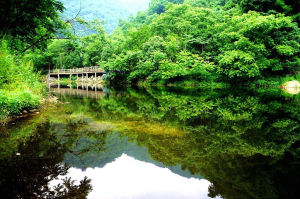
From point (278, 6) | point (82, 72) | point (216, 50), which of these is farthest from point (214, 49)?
point (82, 72)

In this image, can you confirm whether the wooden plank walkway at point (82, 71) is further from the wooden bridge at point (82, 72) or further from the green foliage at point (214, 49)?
the green foliage at point (214, 49)

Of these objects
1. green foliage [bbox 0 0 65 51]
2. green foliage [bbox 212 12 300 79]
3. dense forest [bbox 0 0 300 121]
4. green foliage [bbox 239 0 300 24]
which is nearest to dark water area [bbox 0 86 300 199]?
green foliage [bbox 0 0 65 51]

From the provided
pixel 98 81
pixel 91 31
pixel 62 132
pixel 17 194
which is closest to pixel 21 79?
pixel 91 31

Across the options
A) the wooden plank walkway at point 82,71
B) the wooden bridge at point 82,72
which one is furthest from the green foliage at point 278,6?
the wooden bridge at point 82,72

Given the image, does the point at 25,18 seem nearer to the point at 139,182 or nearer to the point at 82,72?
the point at 139,182

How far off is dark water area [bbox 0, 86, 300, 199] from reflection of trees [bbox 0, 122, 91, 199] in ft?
0.05

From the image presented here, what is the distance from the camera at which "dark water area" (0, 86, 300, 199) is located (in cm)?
326

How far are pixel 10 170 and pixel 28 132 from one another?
8.86 feet

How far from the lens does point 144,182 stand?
11.9ft

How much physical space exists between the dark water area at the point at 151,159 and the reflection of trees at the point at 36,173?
0.05 ft

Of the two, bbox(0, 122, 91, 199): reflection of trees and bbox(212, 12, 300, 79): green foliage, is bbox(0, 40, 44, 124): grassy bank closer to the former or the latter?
bbox(0, 122, 91, 199): reflection of trees

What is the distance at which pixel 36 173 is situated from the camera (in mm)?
3701

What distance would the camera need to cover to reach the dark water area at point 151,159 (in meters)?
3.26

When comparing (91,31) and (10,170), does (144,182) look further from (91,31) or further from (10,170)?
(91,31)
